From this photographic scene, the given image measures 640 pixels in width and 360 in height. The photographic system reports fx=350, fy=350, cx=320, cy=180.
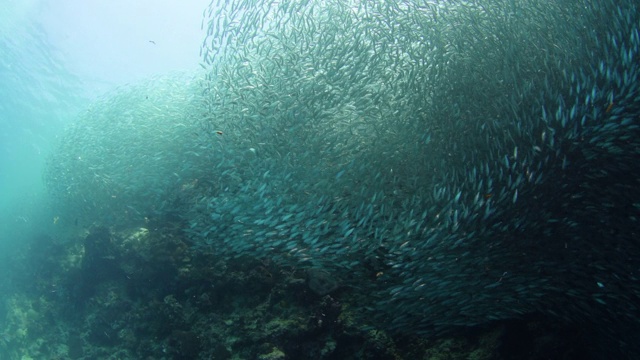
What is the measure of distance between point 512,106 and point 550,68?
103 cm

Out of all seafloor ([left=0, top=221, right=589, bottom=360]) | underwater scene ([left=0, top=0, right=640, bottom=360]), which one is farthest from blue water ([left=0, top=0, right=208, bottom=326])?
underwater scene ([left=0, top=0, right=640, bottom=360])

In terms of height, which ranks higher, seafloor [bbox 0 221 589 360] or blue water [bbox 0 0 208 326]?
blue water [bbox 0 0 208 326]

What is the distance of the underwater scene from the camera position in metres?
6.26

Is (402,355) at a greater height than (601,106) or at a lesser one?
lesser

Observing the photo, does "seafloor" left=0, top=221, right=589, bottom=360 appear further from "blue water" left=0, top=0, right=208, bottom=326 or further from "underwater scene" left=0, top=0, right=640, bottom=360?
"blue water" left=0, top=0, right=208, bottom=326

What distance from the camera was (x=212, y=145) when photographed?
926cm

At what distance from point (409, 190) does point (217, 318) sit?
5.47 metres

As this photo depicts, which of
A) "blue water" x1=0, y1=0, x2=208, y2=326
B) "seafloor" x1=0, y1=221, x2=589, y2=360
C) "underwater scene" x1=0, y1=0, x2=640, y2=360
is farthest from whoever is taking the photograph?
"blue water" x1=0, y1=0, x2=208, y2=326

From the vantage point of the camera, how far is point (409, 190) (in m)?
7.36

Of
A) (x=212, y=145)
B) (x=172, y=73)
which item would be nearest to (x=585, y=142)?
(x=212, y=145)

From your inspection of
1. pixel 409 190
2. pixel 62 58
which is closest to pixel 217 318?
pixel 409 190

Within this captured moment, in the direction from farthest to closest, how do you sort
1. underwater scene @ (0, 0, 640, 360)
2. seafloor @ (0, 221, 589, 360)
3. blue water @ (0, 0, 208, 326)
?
blue water @ (0, 0, 208, 326) → seafloor @ (0, 221, 589, 360) → underwater scene @ (0, 0, 640, 360)

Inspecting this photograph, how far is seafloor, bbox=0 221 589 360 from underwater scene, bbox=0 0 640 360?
5 cm

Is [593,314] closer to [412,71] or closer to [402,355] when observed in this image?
[402,355]
